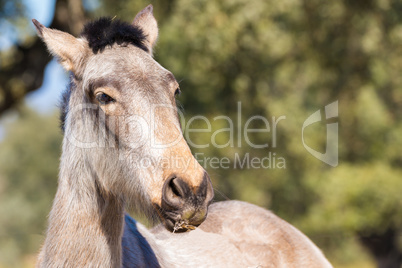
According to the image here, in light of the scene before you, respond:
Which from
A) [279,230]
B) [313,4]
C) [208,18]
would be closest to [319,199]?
[313,4]

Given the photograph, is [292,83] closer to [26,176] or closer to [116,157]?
[116,157]

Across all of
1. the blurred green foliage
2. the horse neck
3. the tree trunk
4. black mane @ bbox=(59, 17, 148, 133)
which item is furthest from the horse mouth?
the blurred green foliage

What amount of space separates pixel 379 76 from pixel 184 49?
673 cm

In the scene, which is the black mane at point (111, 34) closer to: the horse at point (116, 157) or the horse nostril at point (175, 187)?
the horse at point (116, 157)

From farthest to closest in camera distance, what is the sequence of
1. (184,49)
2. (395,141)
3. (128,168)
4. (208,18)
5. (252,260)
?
(395,141) < (184,49) < (208,18) < (252,260) < (128,168)

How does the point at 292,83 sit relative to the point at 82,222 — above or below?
above

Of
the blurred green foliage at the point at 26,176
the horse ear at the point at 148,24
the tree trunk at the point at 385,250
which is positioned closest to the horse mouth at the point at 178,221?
the horse ear at the point at 148,24

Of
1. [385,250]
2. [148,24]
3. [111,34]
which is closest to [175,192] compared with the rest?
[111,34]

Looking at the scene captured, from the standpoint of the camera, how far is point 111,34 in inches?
144

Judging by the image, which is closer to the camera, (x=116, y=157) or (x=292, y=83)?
(x=116, y=157)

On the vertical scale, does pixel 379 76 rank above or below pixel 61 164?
above

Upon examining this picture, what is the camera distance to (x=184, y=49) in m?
13.4

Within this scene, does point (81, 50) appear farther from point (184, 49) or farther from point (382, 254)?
point (382, 254)

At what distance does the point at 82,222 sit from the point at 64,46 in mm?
1252
